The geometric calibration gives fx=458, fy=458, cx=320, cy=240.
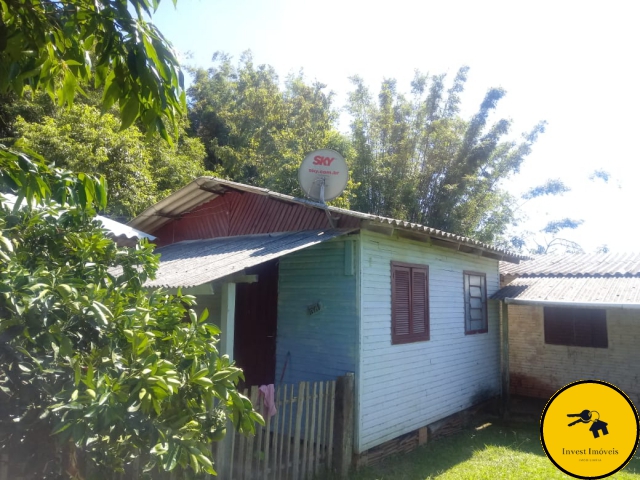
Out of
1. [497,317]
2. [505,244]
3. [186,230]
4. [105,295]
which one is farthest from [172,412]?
[505,244]

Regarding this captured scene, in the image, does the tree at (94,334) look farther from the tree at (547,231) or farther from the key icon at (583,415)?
the tree at (547,231)

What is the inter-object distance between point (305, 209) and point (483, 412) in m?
5.99

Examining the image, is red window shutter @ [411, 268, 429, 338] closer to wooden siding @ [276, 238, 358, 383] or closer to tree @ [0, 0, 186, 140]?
wooden siding @ [276, 238, 358, 383]

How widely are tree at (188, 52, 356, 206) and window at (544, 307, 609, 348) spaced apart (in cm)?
922

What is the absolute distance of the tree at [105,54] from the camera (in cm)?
209

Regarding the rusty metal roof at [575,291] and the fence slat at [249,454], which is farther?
the rusty metal roof at [575,291]

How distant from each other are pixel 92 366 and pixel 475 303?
8.65 meters

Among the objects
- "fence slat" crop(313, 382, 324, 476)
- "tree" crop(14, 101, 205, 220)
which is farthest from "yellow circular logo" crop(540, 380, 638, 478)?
"tree" crop(14, 101, 205, 220)

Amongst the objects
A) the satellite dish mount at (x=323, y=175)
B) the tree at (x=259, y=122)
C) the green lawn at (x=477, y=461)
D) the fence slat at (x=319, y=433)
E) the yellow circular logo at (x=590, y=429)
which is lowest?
the green lawn at (x=477, y=461)

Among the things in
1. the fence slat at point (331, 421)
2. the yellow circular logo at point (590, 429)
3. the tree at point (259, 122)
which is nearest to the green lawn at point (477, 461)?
the fence slat at point (331, 421)

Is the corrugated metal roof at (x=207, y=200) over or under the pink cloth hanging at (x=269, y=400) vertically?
over

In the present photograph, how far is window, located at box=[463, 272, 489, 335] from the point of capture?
9.20 metres

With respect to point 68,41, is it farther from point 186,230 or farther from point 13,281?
point 186,230

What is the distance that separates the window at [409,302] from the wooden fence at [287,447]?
5.37 feet
